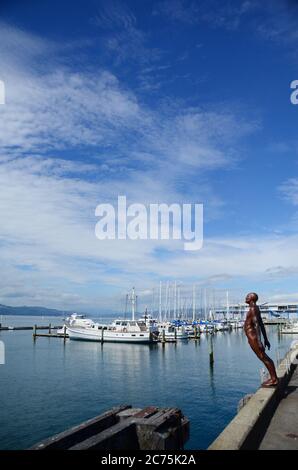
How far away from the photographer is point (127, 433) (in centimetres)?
755

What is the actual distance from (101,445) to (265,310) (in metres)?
179

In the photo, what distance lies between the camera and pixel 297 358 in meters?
20.5

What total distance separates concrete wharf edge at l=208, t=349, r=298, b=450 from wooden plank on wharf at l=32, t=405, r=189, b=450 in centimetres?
139

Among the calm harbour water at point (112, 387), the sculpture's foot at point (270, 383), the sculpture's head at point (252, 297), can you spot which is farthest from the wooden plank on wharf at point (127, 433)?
the calm harbour water at point (112, 387)

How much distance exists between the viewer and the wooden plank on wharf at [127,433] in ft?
22.1

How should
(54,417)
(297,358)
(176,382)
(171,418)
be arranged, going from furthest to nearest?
(176,382), (54,417), (297,358), (171,418)

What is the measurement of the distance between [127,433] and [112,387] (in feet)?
90.6

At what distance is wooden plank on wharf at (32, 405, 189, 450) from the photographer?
6739mm

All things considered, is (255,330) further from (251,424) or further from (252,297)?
(251,424)

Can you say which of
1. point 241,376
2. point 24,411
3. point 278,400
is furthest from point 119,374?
point 278,400

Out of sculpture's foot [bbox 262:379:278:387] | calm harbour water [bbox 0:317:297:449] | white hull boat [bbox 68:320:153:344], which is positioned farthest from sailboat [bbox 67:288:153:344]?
sculpture's foot [bbox 262:379:278:387]

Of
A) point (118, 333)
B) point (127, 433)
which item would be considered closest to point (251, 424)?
point (127, 433)

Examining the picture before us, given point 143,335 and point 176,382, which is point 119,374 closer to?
point 176,382

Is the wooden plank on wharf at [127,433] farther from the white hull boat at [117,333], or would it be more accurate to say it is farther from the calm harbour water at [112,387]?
the white hull boat at [117,333]
